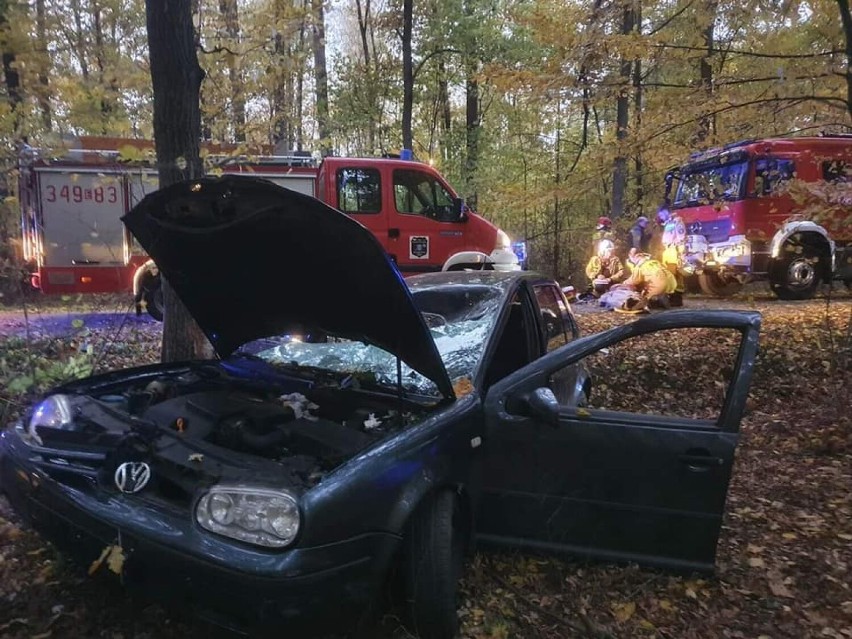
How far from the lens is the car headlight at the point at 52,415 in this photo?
2.96 meters

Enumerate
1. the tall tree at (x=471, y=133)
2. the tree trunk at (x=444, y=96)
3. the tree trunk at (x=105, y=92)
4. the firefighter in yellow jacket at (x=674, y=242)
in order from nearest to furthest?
1. the tree trunk at (x=105, y=92)
2. the firefighter in yellow jacket at (x=674, y=242)
3. the tall tree at (x=471, y=133)
4. the tree trunk at (x=444, y=96)

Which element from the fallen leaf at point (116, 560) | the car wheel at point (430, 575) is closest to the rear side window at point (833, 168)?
the car wheel at point (430, 575)

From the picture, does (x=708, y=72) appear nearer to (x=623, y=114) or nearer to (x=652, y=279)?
(x=652, y=279)

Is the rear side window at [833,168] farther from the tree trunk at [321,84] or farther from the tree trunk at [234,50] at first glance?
the tree trunk at [321,84]

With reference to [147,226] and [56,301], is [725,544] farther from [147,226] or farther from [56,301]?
[56,301]

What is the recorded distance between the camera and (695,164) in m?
13.3

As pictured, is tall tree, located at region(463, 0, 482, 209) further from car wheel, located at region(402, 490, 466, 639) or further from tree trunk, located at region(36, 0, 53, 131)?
car wheel, located at region(402, 490, 466, 639)

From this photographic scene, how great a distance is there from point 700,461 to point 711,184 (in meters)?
11.7

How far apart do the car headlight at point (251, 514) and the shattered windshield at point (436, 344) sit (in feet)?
3.48

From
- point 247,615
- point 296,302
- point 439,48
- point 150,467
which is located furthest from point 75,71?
point 439,48

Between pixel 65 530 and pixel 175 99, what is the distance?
10.2 feet

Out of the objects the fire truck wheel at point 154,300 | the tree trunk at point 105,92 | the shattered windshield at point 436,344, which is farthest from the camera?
the fire truck wheel at point 154,300

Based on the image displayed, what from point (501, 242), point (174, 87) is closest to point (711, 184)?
point (501, 242)

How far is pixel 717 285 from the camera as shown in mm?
13430
